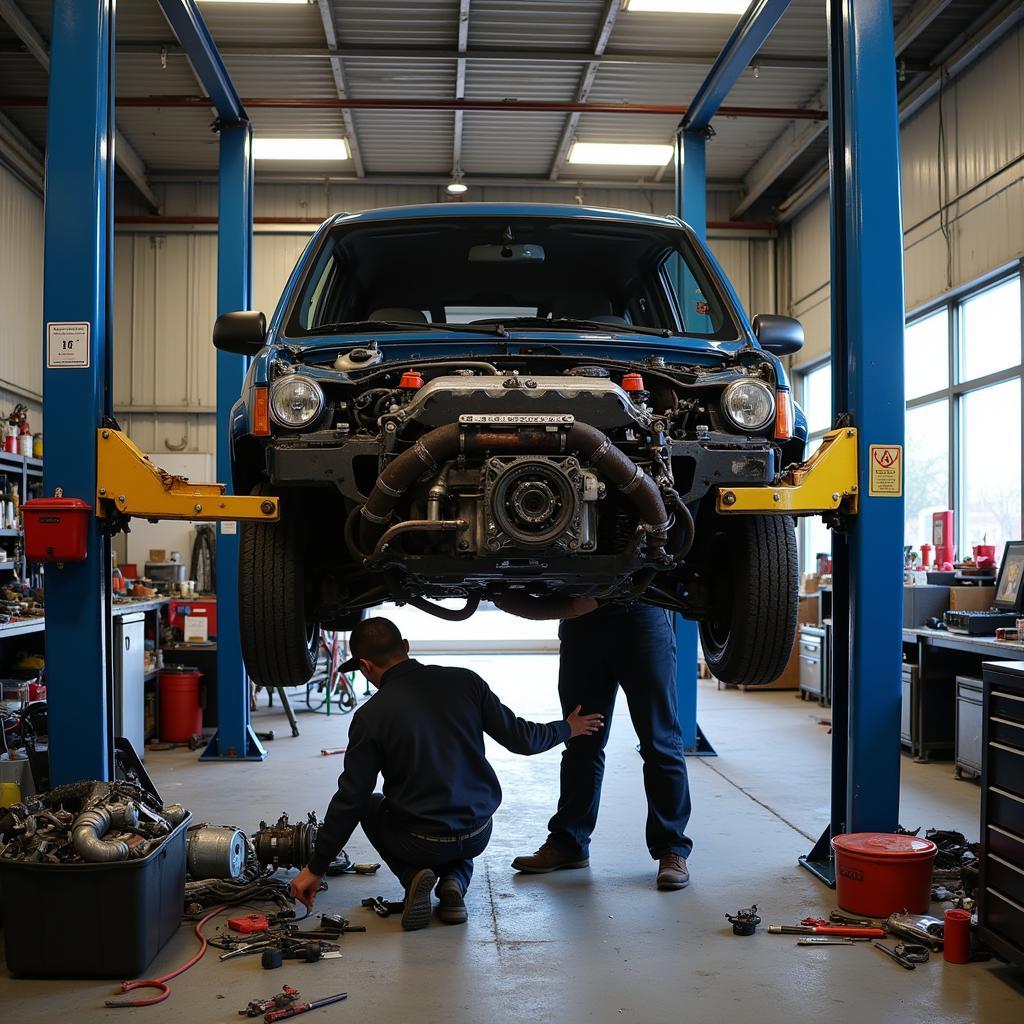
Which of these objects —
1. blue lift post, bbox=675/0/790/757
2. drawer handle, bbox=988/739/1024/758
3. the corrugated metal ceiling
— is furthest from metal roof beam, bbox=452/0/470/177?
drawer handle, bbox=988/739/1024/758

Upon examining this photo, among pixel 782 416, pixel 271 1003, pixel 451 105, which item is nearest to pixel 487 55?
pixel 451 105

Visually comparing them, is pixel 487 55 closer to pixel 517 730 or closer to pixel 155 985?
pixel 517 730

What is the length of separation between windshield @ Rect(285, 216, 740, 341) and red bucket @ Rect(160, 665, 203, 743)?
3785mm

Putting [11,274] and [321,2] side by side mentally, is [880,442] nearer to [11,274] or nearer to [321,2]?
[321,2]

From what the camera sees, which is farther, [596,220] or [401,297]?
[401,297]

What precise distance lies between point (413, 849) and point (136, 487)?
1474 millimetres

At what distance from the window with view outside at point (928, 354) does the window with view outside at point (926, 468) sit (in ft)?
0.57

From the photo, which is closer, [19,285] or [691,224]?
[691,224]

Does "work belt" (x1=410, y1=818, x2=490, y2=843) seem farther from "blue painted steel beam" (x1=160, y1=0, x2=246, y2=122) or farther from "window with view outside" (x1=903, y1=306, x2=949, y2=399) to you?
"window with view outside" (x1=903, y1=306, x2=949, y2=399)

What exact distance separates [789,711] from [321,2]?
6586mm

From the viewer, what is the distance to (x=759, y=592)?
11.6 feet

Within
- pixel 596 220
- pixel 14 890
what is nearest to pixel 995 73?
pixel 596 220

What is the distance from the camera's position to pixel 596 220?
13.3 feet

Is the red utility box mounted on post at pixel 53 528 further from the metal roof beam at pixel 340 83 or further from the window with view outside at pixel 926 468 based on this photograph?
the window with view outside at pixel 926 468
